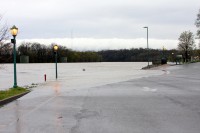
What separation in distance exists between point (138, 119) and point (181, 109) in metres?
2.72

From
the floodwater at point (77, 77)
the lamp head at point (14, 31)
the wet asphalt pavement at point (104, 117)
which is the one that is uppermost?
the lamp head at point (14, 31)

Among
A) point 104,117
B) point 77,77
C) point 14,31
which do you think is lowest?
point 77,77

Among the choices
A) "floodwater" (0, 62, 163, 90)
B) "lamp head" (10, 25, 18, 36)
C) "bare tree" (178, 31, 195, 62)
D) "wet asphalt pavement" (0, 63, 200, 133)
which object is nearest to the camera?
"wet asphalt pavement" (0, 63, 200, 133)

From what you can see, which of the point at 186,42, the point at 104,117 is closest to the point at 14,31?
the point at 104,117

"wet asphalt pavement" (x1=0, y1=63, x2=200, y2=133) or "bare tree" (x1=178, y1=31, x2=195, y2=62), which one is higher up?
"bare tree" (x1=178, y1=31, x2=195, y2=62)

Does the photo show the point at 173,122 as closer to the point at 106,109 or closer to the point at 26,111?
the point at 106,109

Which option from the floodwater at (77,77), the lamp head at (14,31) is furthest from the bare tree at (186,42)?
the lamp head at (14,31)

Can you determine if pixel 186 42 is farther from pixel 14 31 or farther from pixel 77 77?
pixel 14 31

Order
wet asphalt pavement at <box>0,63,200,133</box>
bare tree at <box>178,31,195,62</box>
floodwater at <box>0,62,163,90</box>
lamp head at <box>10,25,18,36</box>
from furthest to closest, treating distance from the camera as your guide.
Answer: bare tree at <box>178,31,195,62</box>, floodwater at <box>0,62,163,90</box>, lamp head at <box>10,25,18,36</box>, wet asphalt pavement at <box>0,63,200,133</box>

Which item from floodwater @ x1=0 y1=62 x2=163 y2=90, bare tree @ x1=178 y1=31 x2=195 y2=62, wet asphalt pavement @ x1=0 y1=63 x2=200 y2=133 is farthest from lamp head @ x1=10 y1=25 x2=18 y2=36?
bare tree @ x1=178 y1=31 x2=195 y2=62

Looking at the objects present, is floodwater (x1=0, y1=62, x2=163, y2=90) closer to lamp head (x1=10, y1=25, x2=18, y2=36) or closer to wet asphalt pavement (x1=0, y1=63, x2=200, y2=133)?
lamp head (x1=10, y1=25, x2=18, y2=36)

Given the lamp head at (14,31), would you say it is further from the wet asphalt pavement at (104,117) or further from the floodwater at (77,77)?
the wet asphalt pavement at (104,117)

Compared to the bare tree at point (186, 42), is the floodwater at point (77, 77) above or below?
below

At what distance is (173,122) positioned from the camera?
10570 mm
